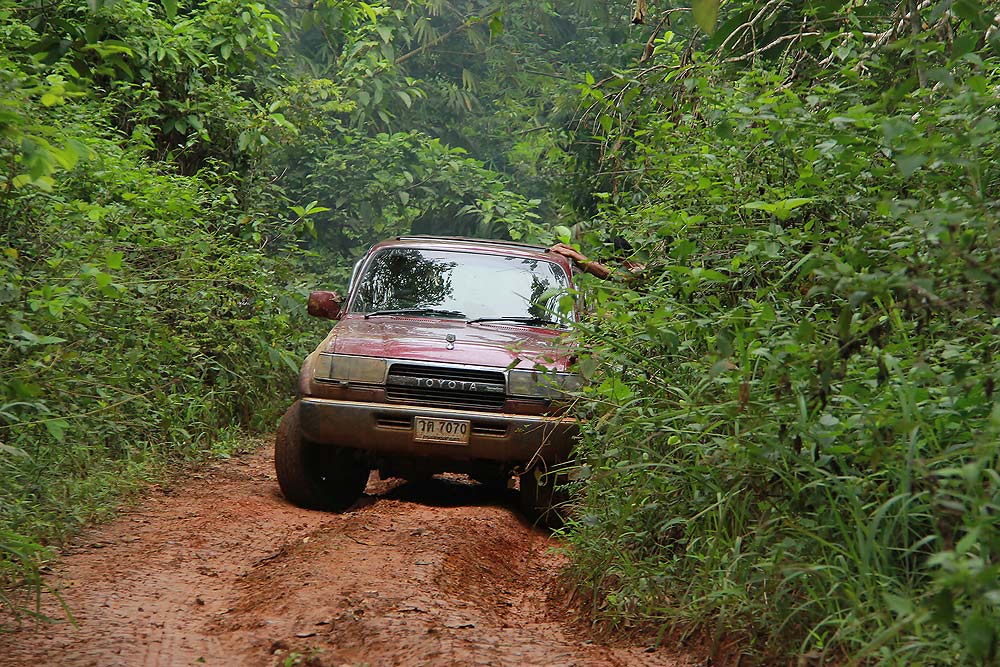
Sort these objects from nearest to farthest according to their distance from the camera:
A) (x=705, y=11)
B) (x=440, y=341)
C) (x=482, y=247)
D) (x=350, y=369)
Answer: (x=705, y=11), (x=350, y=369), (x=440, y=341), (x=482, y=247)

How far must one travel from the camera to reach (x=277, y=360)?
35.6 ft

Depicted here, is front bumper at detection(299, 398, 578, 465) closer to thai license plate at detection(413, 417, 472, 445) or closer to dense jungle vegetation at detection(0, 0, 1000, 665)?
thai license plate at detection(413, 417, 472, 445)

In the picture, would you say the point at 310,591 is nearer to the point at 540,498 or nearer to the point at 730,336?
the point at 730,336

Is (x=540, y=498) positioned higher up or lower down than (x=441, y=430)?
lower down

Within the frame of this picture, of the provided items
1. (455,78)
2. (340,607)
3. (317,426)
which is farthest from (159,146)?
(455,78)

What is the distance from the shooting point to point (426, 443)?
281 inches

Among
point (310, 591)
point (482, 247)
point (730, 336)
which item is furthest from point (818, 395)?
point (482, 247)

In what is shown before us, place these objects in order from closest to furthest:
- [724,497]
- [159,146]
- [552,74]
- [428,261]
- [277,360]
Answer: [724,497] → [428,261] → [277,360] → [159,146] → [552,74]

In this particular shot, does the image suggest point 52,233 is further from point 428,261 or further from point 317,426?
point 428,261

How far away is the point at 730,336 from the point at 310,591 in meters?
2.12

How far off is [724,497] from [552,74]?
72.4ft

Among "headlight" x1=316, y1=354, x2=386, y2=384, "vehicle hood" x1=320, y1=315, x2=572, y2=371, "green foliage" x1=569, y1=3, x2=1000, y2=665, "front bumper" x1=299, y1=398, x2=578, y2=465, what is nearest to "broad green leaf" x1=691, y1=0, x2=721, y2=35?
"green foliage" x1=569, y1=3, x2=1000, y2=665

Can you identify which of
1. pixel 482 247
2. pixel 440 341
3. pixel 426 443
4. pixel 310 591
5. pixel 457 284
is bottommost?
pixel 310 591

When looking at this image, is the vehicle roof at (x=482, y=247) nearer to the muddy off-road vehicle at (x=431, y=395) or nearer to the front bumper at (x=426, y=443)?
the muddy off-road vehicle at (x=431, y=395)
